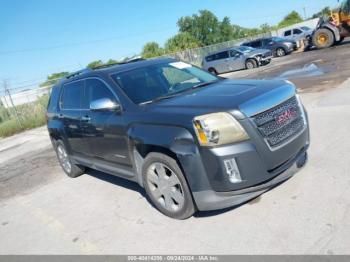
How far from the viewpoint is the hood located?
11.8 feet

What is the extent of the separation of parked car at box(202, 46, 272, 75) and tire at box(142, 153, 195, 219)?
17.8 meters

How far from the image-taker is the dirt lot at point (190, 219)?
3.40 m

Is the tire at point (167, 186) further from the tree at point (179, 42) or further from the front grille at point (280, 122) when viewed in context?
the tree at point (179, 42)

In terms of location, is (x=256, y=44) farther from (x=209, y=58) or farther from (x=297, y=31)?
(x=297, y=31)

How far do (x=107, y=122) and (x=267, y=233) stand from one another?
248 centimetres

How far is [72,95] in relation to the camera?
19.8 ft

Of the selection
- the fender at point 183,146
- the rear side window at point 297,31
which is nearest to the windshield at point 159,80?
the fender at point 183,146

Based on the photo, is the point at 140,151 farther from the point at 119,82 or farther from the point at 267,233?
the point at 267,233

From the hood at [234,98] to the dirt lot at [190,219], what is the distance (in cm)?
113

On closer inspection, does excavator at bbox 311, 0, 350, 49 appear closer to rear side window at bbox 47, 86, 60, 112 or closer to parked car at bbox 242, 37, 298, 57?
parked car at bbox 242, 37, 298, 57

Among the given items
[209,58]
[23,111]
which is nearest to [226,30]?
[209,58]

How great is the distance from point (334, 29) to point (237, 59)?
246 inches

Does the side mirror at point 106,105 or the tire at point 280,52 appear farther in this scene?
the tire at point 280,52

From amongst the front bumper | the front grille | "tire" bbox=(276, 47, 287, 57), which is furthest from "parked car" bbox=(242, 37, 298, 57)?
the front bumper
